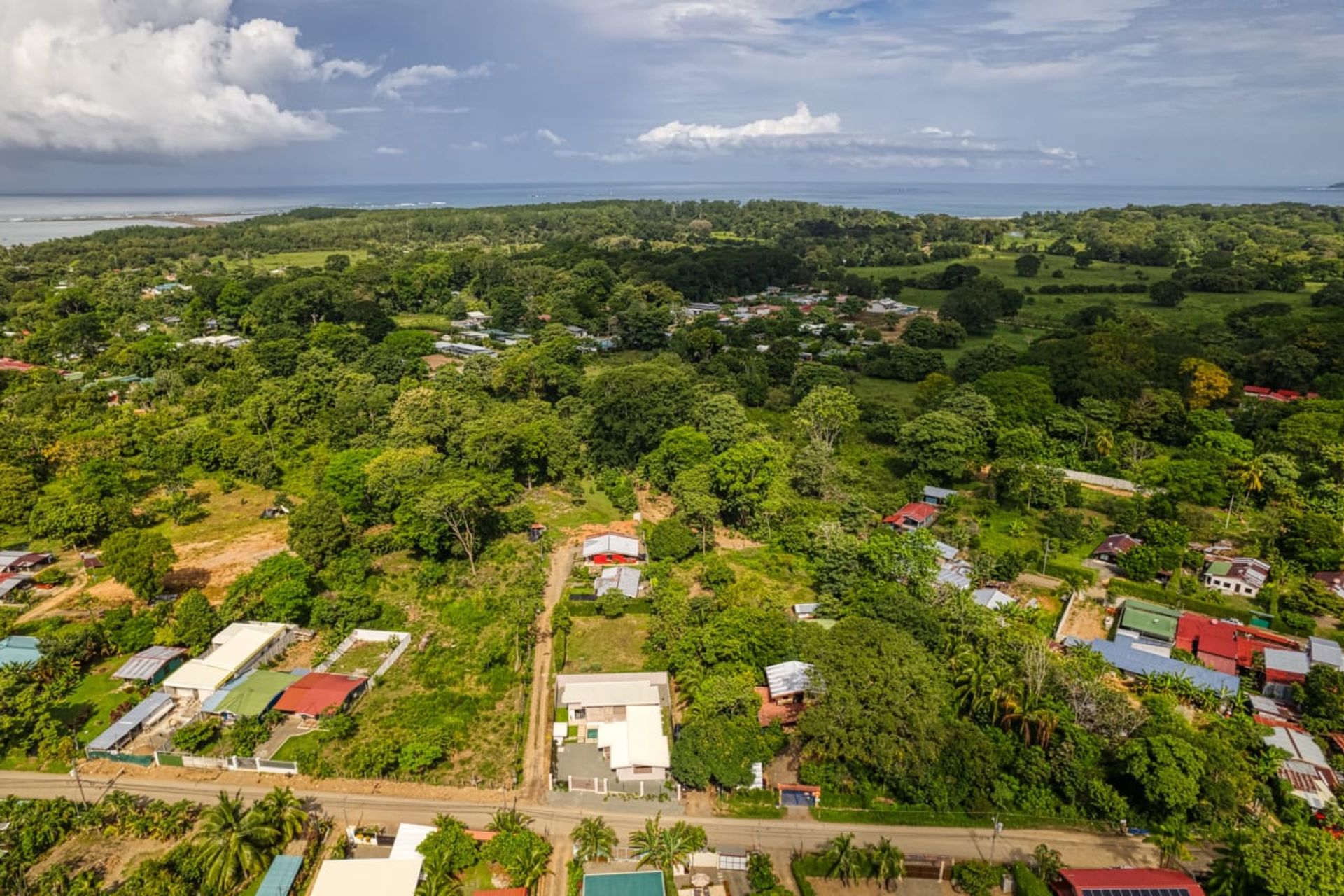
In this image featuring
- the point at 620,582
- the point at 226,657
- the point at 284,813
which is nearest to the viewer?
the point at 284,813

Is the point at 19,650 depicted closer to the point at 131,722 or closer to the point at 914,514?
the point at 131,722

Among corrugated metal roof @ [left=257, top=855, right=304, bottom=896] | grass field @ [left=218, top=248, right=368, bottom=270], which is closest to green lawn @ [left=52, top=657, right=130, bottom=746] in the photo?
corrugated metal roof @ [left=257, top=855, right=304, bottom=896]

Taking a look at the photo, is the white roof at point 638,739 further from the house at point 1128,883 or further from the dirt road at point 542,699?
the house at point 1128,883

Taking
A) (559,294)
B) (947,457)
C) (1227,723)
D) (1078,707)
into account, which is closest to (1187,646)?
(1227,723)

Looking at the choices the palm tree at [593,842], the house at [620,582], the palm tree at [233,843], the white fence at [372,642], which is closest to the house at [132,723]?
the white fence at [372,642]

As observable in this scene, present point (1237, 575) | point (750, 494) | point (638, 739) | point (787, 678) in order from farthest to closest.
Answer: point (750, 494), point (1237, 575), point (787, 678), point (638, 739)

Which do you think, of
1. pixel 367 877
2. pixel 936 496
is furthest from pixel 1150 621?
pixel 367 877

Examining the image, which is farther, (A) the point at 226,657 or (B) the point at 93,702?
(A) the point at 226,657
